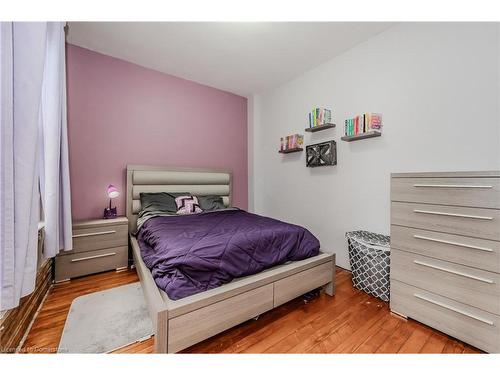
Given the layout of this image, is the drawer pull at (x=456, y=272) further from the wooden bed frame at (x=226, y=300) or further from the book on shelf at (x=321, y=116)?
the book on shelf at (x=321, y=116)

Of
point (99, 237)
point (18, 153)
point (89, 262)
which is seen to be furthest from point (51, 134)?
point (89, 262)

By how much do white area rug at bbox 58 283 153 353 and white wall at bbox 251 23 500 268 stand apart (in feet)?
6.92

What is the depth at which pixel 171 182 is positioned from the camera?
296 centimetres

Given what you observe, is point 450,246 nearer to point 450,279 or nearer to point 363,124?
point 450,279

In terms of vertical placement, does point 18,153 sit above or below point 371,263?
above

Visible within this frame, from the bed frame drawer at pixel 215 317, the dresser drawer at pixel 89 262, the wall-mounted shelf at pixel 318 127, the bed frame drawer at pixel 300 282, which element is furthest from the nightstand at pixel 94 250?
the wall-mounted shelf at pixel 318 127

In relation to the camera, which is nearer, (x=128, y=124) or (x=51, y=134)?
(x=51, y=134)

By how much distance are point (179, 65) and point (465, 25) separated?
281cm

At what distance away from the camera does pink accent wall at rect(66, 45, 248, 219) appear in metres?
2.49

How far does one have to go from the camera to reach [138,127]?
2834mm

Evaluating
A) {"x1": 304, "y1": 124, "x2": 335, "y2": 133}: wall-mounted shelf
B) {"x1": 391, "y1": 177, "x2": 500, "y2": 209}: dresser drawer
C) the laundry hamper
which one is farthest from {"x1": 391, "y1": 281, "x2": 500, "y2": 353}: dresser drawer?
{"x1": 304, "y1": 124, "x2": 335, "y2": 133}: wall-mounted shelf

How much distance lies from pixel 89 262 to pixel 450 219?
3073 millimetres
